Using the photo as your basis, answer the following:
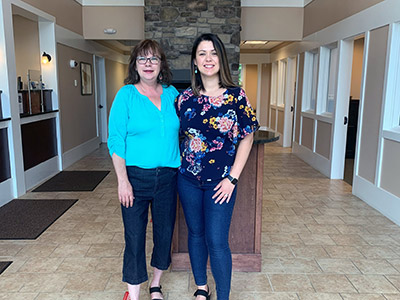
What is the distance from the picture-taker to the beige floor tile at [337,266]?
2426 mm

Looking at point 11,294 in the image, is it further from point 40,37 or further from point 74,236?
point 40,37

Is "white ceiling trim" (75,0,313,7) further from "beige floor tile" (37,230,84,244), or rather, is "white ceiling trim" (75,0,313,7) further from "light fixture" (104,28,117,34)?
"beige floor tile" (37,230,84,244)

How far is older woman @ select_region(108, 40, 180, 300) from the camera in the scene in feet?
5.39

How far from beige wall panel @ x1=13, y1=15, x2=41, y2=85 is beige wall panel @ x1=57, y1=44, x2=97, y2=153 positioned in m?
0.36

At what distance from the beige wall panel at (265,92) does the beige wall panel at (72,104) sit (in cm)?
508

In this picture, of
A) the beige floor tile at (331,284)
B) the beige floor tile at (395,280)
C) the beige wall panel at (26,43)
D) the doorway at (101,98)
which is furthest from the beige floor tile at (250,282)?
the doorway at (101,98)

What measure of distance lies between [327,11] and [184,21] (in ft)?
7.19

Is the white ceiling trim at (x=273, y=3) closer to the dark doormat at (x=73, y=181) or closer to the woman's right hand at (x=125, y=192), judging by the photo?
the dark doormat at (x=73, y=181)

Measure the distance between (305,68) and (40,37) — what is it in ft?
14.3

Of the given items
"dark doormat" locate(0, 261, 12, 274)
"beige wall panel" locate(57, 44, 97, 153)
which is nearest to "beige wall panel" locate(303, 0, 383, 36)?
"beige wall panel" locate(57, 44, 97, 153)

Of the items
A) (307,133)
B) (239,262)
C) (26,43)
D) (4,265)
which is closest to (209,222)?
(239,262)

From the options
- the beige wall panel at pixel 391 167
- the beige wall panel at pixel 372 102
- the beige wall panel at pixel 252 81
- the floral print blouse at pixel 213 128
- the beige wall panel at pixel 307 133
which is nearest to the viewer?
the floral print blouse at pixel 213 128

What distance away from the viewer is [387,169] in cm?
352

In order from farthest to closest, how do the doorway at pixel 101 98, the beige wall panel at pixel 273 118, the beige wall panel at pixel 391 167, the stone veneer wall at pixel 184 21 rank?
1. the beige wall panel at pixel 273 118
2. the doorway at pixel 101 98
3. the stone veneer wall at pixel 184 21
4. the beige wall panel at pixel 391 167
